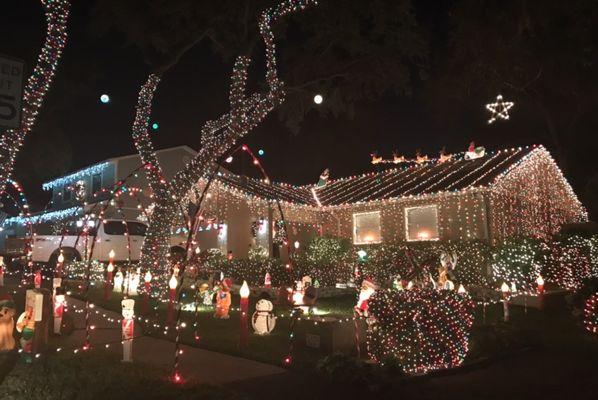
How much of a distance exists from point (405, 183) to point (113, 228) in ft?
38.7

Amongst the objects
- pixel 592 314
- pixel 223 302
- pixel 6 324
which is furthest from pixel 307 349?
pixel 592 314

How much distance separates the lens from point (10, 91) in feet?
16.0

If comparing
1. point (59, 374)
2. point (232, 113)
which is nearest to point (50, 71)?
point (232, 113)

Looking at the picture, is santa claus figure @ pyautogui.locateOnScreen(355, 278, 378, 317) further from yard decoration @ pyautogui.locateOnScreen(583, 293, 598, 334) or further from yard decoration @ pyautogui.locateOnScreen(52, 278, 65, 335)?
yard decoration @ pyautogui.locateOnScreen(52, 278, 65, 335)

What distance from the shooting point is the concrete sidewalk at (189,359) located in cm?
678

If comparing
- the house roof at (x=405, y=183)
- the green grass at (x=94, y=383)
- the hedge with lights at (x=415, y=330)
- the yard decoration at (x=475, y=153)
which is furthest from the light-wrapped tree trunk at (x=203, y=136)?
the yard decoration at (x=475, y=153)

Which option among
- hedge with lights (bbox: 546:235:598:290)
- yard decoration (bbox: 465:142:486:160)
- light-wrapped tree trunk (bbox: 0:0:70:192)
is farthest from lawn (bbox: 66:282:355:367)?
yard decoration (bbox: 465:142:486:160)

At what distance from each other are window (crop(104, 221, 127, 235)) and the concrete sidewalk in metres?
10.8

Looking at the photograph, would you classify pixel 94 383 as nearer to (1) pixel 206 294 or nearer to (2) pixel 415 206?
(1) pixel 206 294

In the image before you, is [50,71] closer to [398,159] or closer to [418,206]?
[418,206]

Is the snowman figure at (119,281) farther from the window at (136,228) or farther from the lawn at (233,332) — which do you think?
the window at (136,228)

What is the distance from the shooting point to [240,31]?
15000 millimetres

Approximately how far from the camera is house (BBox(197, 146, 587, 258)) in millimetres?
17781

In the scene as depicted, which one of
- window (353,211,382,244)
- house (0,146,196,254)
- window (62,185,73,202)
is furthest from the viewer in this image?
window (62,185,73,202)
